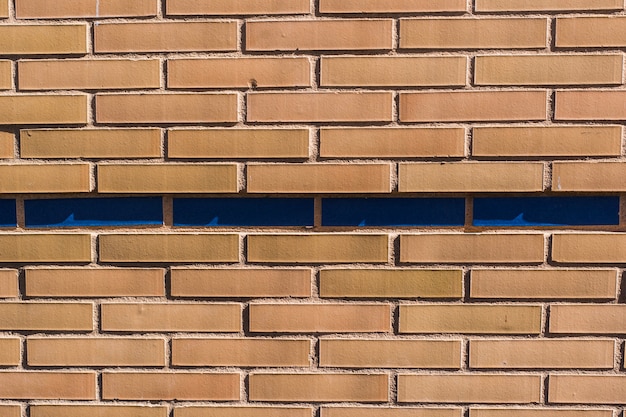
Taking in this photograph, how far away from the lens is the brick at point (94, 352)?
4.90 feet

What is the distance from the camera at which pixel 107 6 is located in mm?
1426

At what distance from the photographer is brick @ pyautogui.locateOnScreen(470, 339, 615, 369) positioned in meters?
1.45

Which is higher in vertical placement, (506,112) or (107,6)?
(107,6)

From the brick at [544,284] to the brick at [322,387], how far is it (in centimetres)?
39

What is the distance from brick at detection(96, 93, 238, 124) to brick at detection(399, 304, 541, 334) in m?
0.75

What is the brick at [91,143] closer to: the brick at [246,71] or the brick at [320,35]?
the brick at [246,71]

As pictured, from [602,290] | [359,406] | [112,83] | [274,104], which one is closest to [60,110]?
[112,83]

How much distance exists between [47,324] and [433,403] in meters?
1.14

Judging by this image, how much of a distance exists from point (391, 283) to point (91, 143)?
93 cm

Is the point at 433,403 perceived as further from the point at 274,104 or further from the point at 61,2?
the point at 61,2

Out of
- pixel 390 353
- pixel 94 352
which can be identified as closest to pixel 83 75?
pixel 94 352

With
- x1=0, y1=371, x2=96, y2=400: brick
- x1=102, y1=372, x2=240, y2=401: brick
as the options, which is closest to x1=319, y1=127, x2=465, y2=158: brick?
x1=102, y1=372, x2=240, y2=401: brick

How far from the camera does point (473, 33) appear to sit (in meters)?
1.40

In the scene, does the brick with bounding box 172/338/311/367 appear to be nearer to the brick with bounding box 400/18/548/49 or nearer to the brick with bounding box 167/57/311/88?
the brick with bounding box 167/57/311/88
